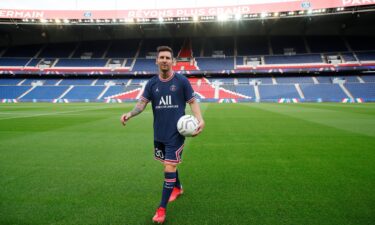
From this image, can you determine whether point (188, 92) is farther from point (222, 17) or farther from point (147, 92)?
point (222, 17)

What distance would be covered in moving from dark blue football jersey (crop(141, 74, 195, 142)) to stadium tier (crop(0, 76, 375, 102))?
114 ft

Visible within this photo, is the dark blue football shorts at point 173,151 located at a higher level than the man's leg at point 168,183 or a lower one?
higher

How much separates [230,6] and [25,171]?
1474 inches

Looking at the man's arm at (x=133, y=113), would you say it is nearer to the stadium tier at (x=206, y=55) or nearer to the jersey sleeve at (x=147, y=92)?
the jersey sleeve at (x=147, y=92)

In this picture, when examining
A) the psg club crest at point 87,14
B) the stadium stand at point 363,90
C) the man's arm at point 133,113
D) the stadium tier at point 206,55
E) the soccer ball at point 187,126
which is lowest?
the soccer ball at point 187,126

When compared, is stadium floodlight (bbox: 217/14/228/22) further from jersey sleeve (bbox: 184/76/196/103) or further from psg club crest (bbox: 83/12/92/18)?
jersey sleeve (bbox: 184/76/196/103)

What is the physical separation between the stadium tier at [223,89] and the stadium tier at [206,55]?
1769 millimetres

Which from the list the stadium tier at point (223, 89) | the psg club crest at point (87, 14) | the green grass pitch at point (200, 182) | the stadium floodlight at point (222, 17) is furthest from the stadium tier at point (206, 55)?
the green grass pitch at point (200, 182)

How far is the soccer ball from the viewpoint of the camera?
3043mm

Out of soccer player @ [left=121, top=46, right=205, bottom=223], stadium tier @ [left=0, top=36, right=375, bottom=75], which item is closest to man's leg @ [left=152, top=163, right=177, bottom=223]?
soccer player @ [left=121, top=46, right=205, bottom=223]

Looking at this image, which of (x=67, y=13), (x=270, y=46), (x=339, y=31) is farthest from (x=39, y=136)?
(x=339, y=31)

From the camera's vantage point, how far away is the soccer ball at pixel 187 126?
3043mm

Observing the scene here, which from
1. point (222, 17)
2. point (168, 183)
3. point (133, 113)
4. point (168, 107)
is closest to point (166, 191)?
point (168, 183)

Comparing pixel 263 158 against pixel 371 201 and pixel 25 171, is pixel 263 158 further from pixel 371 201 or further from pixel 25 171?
→ pixel 25 171
